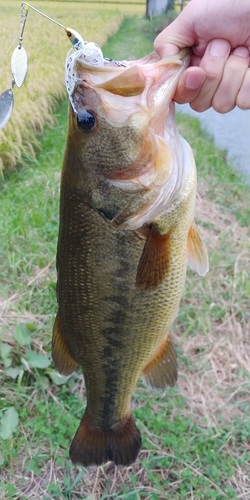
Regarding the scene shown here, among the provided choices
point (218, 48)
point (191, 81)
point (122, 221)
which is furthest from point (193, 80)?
point (122, 221)

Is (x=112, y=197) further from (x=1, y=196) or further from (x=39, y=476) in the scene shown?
(x=1, y=196)

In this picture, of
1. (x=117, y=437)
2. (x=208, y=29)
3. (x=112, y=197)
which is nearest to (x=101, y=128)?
(x=112, y=197)

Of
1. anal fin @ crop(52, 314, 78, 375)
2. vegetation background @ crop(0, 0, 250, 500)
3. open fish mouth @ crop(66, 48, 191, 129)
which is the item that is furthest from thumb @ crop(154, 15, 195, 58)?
vegetation background @ crop(0, 0, 250, 500)

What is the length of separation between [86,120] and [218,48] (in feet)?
1.87

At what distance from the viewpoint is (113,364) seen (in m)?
1.77

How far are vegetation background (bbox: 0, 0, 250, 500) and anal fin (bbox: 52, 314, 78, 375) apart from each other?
84cm

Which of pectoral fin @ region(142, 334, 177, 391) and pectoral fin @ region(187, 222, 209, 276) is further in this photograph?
pectoral fin @ region(142, 334, 177, 391)

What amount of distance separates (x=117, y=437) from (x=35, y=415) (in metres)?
0.87

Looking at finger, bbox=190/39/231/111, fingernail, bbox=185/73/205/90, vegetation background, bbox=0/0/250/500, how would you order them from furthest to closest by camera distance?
vegetation background, bbox=0/0/250/500, finger, bbox=190/39/231/111, fingernail, bbox=185/73/205/90

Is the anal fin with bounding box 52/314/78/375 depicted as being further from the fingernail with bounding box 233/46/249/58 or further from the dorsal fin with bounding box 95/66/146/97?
the fingernail with bounding box 233/46/249/58

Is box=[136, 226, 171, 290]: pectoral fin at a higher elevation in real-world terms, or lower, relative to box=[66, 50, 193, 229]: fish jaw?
lower

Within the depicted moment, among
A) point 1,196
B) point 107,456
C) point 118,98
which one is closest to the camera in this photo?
point 118,98

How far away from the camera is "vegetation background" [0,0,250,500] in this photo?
2.44 m

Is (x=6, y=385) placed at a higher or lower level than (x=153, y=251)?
lower
